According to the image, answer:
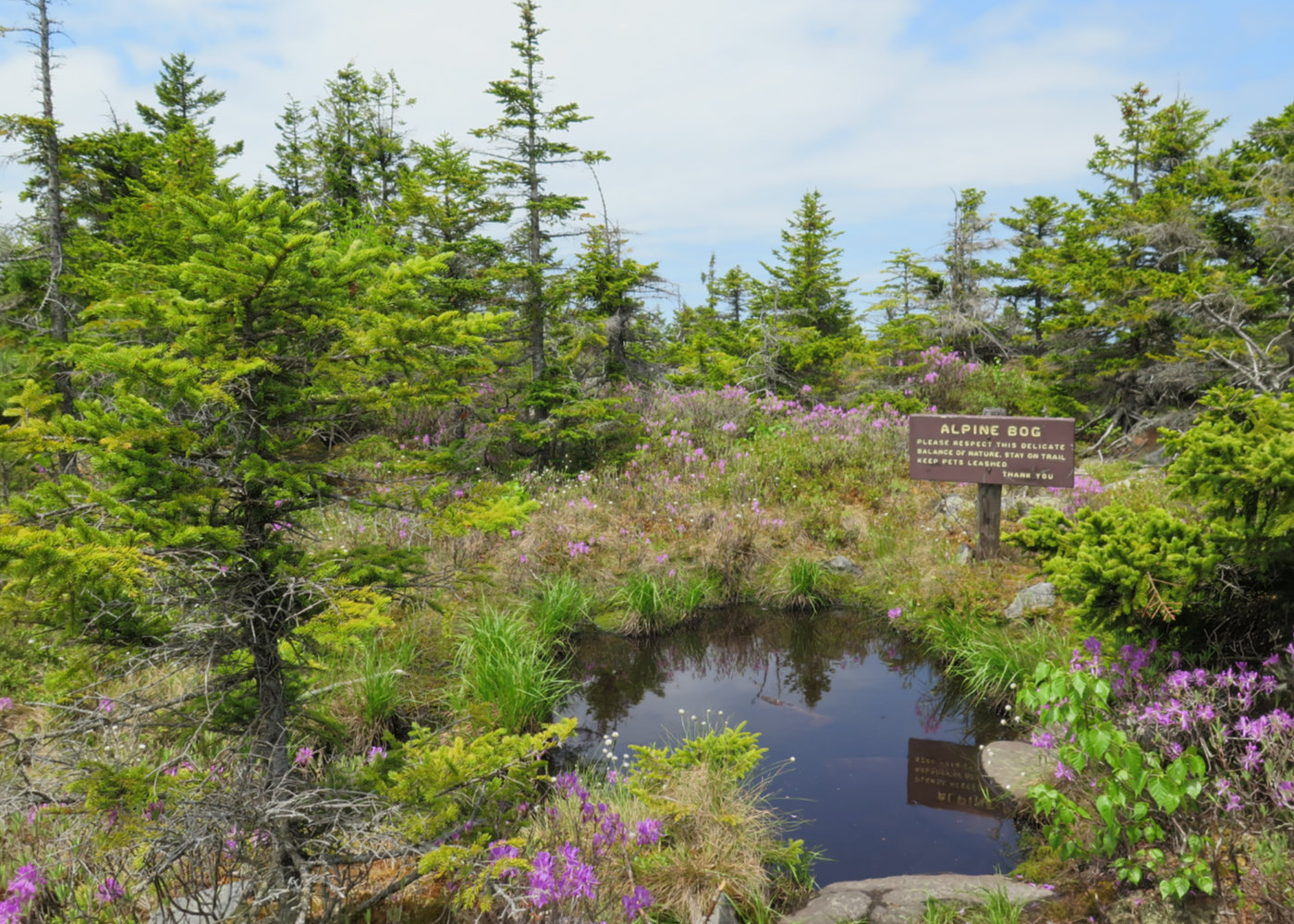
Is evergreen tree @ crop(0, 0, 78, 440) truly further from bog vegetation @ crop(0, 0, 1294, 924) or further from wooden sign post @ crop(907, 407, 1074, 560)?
wooden sign post @ crop(907, 407, 1074, 560)

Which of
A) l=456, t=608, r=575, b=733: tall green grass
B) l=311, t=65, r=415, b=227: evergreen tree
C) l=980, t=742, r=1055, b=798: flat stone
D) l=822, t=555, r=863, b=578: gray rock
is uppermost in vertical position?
l=311, t=65, r=415, b=227: evergreen tree

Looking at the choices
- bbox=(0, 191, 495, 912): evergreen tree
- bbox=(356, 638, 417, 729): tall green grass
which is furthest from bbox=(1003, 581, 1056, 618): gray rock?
bbox=(0, 191, 495, 912): evergreen tree

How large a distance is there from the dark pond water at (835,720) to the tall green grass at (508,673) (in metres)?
0.42

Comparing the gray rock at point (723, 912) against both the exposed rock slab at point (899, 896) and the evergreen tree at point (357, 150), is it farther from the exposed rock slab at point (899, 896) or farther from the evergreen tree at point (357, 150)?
the evergreen tree at point (357, 150)

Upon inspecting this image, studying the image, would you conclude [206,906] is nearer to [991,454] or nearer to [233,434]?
[233,434]

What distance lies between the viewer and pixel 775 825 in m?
3.73

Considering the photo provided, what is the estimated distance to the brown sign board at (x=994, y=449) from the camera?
259 inches

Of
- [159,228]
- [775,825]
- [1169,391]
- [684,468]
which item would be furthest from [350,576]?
[1169,391]

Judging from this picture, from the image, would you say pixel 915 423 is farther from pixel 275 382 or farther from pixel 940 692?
pixel 275 382

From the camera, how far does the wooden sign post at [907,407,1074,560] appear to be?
6586mm

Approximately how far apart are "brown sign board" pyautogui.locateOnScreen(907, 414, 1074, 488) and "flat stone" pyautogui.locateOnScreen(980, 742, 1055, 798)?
320cm

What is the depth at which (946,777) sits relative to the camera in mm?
4410

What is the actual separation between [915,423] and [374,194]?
16.9 m

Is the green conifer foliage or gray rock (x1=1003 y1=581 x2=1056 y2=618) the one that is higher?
the green conifer foliage
